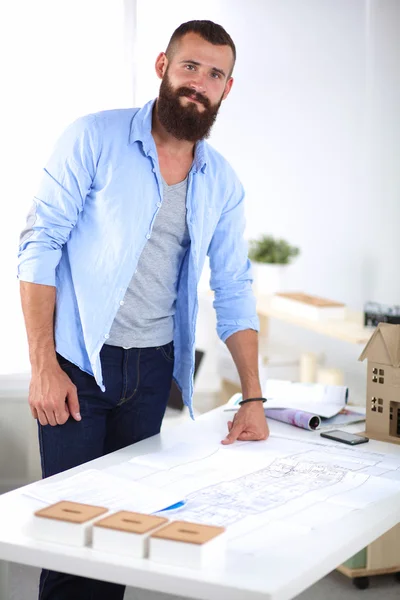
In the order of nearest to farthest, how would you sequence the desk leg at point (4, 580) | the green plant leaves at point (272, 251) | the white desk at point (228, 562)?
the white desk at point (228, 562) → the desk leg at point (4, 580) → the green plant leaves at point (272, 251)

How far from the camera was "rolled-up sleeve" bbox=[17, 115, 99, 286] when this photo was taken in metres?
1.96

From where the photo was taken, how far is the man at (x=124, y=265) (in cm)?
197

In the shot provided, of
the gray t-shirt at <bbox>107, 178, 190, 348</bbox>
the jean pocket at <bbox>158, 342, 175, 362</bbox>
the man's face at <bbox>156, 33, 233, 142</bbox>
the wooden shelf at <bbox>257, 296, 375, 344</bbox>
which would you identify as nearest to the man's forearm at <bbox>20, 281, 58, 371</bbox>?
the gray t-shirt at <bbox>107, 178, 190, 348</bbox>

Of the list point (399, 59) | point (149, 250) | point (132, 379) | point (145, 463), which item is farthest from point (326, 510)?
point (399, 59)

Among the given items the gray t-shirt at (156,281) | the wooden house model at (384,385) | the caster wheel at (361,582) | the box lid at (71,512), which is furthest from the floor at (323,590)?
the box lid at (71,512)

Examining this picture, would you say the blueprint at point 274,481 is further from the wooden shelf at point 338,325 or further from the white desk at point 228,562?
the wooden shelf at point 338,325

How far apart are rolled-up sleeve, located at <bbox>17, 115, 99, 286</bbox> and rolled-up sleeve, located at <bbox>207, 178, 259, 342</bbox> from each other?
0.46m

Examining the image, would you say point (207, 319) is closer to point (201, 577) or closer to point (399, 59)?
point (399, 59)

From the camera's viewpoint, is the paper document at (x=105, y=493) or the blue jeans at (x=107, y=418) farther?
the blue jeans at (x=107, y=418)

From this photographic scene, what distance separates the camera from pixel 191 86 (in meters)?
2.09

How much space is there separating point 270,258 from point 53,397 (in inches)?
102

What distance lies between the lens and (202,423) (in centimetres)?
226

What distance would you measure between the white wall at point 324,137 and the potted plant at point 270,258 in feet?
1.26

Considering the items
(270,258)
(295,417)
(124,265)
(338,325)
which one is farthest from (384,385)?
(270,258)
